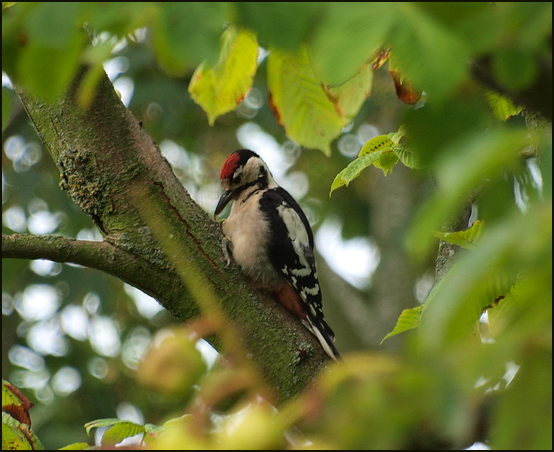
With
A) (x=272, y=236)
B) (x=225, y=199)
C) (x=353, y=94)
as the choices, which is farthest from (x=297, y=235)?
(x=353, y=94)

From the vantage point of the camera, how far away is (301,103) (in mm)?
2744

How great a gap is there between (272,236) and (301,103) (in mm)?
1543

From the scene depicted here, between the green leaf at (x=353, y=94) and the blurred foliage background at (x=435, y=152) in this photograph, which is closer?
the blurred foliage background at (x=435, y=152)

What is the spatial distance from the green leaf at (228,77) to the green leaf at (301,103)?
8 centimetres

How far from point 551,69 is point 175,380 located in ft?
2.62

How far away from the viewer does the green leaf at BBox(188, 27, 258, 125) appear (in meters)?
2.37

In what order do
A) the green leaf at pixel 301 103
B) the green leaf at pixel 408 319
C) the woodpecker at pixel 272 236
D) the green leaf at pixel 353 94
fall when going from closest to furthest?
the green leaf at pixel 408 319 < the green leaf at pixel 301 103 < the green leaf at pixel 353 94 < the woodpecker at pixel 272 236

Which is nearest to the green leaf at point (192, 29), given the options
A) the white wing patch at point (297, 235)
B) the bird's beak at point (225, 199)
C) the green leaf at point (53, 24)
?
the green leaf at point (53, 24)

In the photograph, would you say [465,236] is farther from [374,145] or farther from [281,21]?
[281,21]

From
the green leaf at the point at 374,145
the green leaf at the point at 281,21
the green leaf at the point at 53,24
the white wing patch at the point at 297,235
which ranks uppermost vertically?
the white wing patch at the point at 297,235

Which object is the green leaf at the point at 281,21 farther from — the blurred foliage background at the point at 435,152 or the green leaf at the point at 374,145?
the green leaf at the point at 374,145

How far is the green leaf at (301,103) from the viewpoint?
251cm

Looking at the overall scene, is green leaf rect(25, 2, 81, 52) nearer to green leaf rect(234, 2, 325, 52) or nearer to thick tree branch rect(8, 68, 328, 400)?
green leaf rect(234, 2, 325, 52)

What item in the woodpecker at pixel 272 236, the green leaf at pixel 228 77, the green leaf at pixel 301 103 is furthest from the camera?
the woodpecker at pixel 272 236
